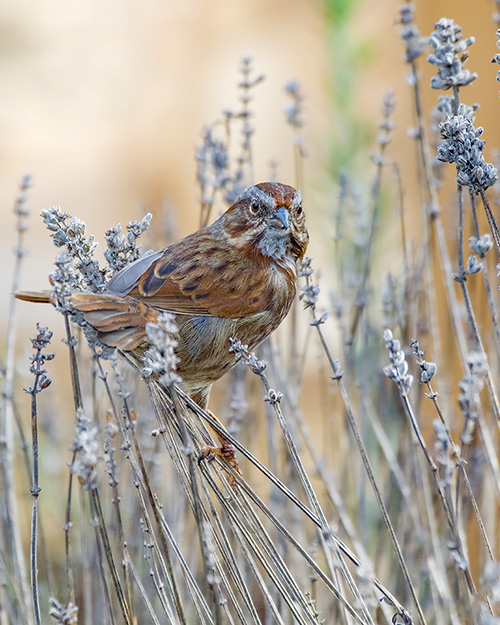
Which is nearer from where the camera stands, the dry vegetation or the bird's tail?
the dry vegetation

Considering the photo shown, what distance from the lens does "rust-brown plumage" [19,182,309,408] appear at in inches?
65.6

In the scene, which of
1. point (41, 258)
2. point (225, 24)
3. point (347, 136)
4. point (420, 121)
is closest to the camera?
point (420, 121)

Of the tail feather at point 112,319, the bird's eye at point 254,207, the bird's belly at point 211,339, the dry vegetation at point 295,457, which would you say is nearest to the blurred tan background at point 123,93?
the dry vegetation at point 295,457

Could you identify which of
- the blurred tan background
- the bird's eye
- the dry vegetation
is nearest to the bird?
the bird's eye

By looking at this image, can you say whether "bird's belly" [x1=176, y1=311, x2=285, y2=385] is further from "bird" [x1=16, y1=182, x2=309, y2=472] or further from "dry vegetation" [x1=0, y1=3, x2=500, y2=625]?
"dry vegetation" [x1=0, y1=3, x2=500, y2=625]

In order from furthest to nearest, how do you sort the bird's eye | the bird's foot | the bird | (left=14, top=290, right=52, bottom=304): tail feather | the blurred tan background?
the blurred tan background → the bird's eye → the bird → the bird's foot → (left=14, top=290, right=52, bottom=304): tail feather

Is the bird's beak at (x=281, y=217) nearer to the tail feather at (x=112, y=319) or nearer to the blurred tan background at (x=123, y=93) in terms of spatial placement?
the tail feather at (x=112, y=319)

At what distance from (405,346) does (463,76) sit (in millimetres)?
829

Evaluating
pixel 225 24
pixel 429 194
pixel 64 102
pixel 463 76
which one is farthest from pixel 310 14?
pixel 463 76

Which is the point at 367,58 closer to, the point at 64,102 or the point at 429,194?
the point at 429,194

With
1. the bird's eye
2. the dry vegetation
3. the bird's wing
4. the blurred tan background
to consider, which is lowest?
the dry vegetation

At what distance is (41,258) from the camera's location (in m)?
4.61

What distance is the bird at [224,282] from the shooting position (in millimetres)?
1666

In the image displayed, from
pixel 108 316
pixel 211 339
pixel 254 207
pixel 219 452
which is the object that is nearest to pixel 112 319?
pixel 108 316
